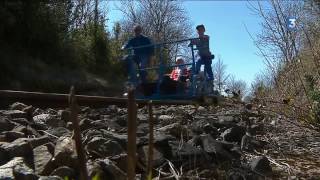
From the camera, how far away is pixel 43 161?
3918 mm

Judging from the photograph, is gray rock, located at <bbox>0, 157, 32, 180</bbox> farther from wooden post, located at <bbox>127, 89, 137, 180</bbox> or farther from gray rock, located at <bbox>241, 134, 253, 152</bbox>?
gray rock, located at <bbox>241, 134, 253, 152</bbox>

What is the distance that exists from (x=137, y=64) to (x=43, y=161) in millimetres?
8171

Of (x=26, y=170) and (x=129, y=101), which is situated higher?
(x=129, y=101)

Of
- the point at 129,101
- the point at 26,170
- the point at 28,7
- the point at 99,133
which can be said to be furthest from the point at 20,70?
the point at 129,101

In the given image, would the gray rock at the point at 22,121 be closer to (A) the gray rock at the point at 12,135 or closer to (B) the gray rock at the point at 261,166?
(A) the gray rock at the point at 12,135

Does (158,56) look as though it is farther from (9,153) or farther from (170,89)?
(9,153)

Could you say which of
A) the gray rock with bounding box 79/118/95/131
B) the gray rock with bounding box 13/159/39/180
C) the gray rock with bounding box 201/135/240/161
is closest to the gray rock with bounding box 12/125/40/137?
the gray rock with bounding box 79/118/95/131

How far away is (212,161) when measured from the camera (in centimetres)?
464

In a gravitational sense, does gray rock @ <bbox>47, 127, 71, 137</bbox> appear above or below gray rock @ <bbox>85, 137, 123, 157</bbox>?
above

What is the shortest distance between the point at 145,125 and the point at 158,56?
6.08 m

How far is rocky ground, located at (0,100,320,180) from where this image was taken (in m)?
3.86

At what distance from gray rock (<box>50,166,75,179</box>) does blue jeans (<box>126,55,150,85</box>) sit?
27.0ft

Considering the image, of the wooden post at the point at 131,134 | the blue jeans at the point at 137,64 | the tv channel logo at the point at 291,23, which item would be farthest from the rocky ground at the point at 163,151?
the blue jeans at the point at 137,64

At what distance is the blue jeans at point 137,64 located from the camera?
470 inches
